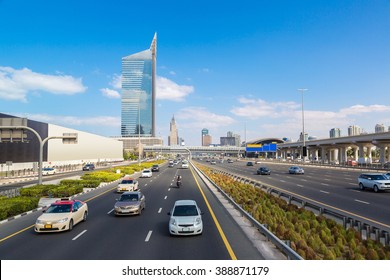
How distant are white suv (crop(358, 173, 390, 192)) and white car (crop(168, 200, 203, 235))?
22741 millimetres

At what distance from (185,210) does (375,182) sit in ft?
77.0

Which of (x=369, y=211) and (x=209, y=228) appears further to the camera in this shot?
(x=369, y=211)

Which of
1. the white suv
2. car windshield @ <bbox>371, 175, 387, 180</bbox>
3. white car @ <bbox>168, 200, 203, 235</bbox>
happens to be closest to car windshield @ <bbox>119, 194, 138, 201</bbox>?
white car @ <bbox>168, 200, 203, 235</bbox>

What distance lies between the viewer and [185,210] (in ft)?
48.7

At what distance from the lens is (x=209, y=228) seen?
1545 cm

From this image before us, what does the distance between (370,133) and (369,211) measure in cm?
7045

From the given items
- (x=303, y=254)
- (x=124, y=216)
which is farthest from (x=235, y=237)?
(x=124, y=216)

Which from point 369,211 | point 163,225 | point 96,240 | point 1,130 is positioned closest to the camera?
point 96,240

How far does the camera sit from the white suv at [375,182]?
29031 millimetres

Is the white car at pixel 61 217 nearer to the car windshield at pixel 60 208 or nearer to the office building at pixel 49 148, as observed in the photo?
the car windshield at pixel 60 208

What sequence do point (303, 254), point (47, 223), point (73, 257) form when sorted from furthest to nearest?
point (47, 223) → point (73, 257) → point (303, 254)

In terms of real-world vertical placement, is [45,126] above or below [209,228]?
above

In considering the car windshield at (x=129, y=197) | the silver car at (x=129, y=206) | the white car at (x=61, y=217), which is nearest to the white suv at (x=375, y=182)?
the silver car at (x=129, y=206)
